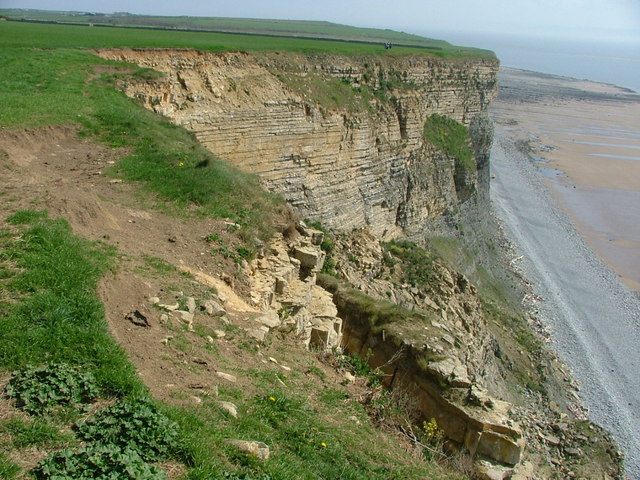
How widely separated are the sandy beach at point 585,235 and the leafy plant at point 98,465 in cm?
1911

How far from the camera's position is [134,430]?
5.01 meters

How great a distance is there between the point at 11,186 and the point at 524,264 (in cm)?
3256

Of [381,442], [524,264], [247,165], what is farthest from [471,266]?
[381,442]

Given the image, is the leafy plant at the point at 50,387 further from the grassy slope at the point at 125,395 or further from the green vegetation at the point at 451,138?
the green vegetation at the point at 451,138

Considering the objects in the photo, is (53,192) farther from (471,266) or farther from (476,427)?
(471,266)

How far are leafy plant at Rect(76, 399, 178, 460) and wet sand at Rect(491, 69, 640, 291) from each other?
37.1 metres

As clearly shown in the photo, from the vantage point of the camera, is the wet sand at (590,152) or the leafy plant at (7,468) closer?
the leafy plant at (7,468)

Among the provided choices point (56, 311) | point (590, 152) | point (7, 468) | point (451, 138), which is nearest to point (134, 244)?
point (56, 311)

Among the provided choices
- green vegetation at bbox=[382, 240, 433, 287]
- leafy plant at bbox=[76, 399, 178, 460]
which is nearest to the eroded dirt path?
leafy plant at bbox=[76, 399, 178, 460]

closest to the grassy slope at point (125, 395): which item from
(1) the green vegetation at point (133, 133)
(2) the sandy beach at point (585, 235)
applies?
(1) the green vegetation at point (133, 133)

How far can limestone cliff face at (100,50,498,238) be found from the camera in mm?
20484

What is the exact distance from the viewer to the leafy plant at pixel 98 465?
4.33 meters

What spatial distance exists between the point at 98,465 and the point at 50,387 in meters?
1.16

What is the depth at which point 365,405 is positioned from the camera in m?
8.67
